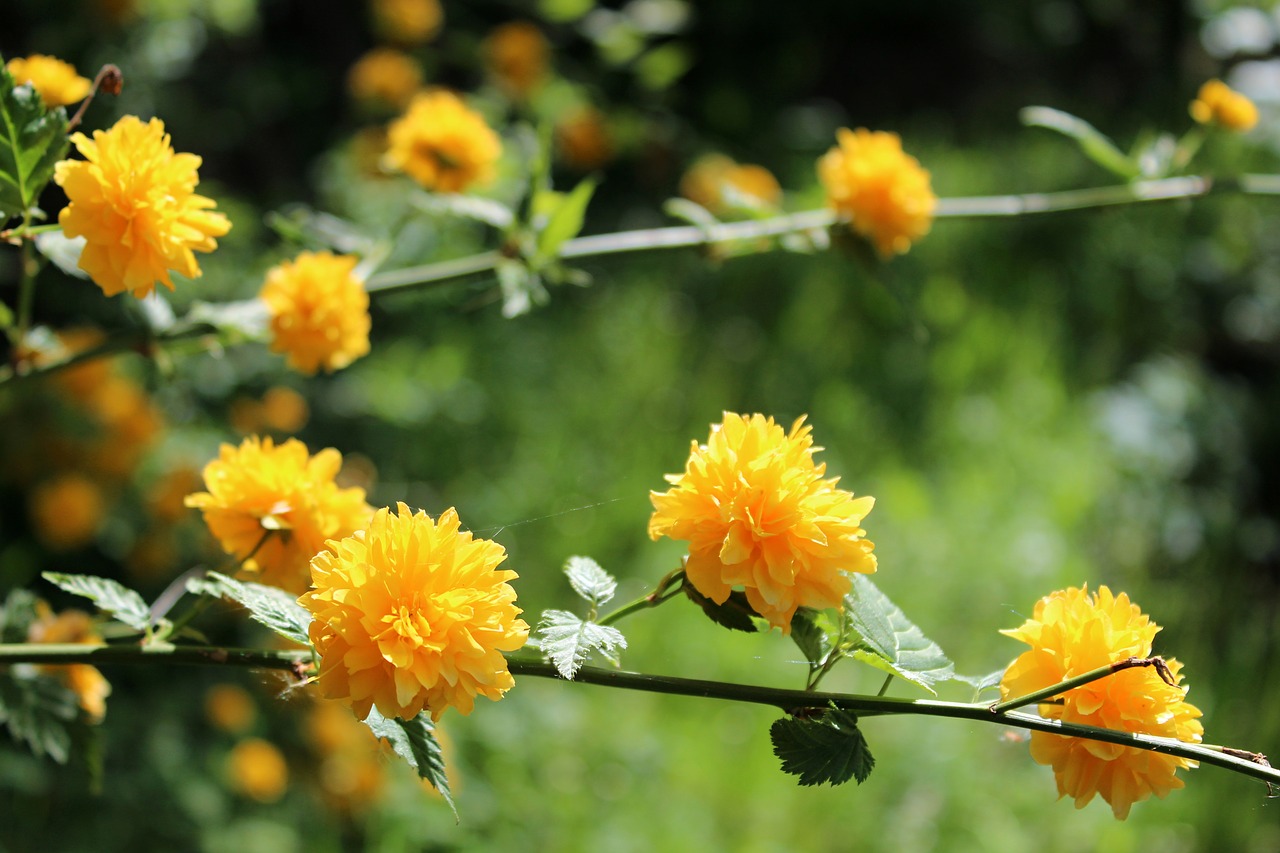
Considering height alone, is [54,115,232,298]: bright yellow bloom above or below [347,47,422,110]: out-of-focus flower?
below

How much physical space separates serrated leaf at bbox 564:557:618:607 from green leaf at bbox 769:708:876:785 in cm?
13

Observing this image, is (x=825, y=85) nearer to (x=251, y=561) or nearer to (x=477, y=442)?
(x=477, y=442)

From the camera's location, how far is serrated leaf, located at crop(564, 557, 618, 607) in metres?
0.67

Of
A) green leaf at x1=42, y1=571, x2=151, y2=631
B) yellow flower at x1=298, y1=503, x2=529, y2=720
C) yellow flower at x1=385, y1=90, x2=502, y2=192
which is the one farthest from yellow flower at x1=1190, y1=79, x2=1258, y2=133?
green leaf at x1=42, y1=571, x2=151, y2=631

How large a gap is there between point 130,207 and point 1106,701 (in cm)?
68

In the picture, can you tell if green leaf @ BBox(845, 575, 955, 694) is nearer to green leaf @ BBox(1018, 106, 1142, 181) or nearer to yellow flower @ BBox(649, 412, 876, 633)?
yellow flower @ BBox(649, 412, 876, 633)

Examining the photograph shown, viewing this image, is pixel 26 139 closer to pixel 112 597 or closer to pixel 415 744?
pixel 112 597

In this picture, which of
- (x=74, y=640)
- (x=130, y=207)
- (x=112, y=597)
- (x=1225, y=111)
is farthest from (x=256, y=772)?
(x=1225, y=111)

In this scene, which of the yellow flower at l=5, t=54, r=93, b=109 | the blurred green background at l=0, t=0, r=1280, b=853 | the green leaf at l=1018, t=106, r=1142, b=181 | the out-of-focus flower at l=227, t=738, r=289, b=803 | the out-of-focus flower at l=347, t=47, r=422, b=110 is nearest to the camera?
the yellow flower at l=5, t=54, r=93, b=109

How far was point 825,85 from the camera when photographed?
4.50 m

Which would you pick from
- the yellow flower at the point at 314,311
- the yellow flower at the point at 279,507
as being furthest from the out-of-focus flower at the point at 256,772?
the yellow flower at the point at 279,507

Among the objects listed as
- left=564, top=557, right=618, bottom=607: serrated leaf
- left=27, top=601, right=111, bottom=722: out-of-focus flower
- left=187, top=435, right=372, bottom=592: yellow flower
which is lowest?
left=27, top=601, right=111, bottom=722: out-of-focus flower

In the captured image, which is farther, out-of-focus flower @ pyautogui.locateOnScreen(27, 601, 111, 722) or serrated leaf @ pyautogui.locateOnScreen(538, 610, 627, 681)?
out-of-focus flower @ pyautogui.locateOnScreen(27, 601, 111, 722)

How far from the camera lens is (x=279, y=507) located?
740mm
